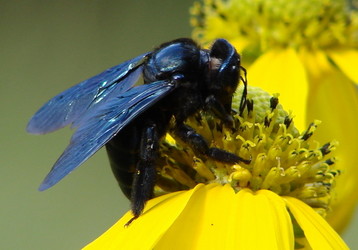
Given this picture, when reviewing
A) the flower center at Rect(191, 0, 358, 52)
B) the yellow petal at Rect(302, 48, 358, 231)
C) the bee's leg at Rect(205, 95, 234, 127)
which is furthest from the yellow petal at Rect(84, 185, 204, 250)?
the flower center at Rect(191, 0, 358, 52)

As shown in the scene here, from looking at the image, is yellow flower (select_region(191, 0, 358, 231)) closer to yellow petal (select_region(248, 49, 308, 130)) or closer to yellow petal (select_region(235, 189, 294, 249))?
yellow petal (select_region(248, 49, 308, 130))

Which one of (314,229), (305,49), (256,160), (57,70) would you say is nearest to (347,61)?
(305,49)

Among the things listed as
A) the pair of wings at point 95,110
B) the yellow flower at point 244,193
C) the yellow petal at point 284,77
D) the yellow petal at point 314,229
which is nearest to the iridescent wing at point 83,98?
the pair of wings at point 95,110

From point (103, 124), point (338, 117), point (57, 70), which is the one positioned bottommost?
point (338, 117)

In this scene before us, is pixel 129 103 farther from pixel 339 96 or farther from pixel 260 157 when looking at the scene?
pixel 339 96

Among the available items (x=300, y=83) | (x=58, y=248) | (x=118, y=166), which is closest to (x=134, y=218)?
(x=118, y=166)

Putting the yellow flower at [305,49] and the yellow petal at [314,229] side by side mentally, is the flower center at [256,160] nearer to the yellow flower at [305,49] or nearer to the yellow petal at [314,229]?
the yellow petal at [314,229]

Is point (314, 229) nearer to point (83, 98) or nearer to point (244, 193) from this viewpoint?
point (244, 193)
